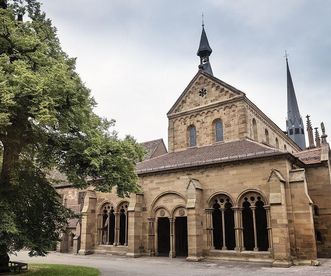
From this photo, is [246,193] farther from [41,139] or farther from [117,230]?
[41,139]

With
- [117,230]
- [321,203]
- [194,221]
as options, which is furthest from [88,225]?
[321,203]

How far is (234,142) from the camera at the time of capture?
2358 cm

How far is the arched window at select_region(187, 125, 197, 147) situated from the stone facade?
0.08m

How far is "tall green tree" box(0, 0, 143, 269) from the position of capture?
33.1ft

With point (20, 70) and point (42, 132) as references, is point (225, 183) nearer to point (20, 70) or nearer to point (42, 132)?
point (42, 132)

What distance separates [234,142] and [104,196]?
10.9m

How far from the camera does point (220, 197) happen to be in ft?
65.3

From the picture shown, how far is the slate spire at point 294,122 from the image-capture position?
56344 millimetres

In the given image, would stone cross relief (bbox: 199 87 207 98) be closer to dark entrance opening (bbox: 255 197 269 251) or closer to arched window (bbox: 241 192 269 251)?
arched window (bbox: 241 192 269 251)

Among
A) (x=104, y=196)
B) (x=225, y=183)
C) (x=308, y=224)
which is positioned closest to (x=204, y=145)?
(x=225, y=183)

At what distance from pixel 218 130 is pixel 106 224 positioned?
11.5 metres

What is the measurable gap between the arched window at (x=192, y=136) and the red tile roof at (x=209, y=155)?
658mm

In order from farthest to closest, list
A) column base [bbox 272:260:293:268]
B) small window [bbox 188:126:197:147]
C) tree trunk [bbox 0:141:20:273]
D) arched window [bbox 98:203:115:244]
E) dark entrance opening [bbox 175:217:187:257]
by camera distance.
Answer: small window [bbox 188:126:197:147] → arched window [bbox 98:203:115:244] → dark entrance opening [bbox 175:217:187:257] → column base [bbox 272:260:293:268] → tree trunk [bbox 0:141:20:273]

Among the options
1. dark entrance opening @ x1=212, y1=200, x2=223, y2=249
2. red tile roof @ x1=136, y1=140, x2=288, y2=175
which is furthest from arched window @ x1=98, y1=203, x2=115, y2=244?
dark entrance opening @ x1=212, y1=200, x2=223, y2=249
